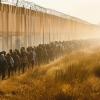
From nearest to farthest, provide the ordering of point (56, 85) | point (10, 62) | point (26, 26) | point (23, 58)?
point (56, 85)
point (10, 62)
point (23, 58)
point (26, 26)

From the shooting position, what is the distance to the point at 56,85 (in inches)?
612

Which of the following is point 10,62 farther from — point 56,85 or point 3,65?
point 56,85

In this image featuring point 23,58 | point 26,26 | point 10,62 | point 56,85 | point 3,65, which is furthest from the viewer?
point 26,26

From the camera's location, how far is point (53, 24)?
164ft

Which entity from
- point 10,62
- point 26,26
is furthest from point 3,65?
point 26,26

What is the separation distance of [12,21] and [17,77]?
473 inches

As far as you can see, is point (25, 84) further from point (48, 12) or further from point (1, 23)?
point (48, 12)

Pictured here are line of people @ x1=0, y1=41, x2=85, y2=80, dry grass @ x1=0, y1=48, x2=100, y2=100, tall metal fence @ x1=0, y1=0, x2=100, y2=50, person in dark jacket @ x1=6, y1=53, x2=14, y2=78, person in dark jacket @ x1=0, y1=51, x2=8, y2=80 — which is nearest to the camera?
dry grass @ x1=0, y1=48, x2=100, y2=100

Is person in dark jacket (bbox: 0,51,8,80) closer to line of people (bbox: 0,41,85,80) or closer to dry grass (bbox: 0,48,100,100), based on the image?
line of people (bbox: 0,41,85,80)

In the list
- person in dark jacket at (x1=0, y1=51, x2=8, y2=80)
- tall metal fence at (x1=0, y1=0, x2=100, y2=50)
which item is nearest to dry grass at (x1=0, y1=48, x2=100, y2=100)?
person in dark jacket at (x1=0, y1=51, x2=8, y2=80)

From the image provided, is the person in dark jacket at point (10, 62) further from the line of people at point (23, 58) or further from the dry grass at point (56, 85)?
the dry grass at point (56, 85)

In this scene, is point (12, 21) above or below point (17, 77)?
above

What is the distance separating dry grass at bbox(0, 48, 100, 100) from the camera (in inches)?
531

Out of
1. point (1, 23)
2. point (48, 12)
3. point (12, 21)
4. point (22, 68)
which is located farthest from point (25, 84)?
point (48, 12)
